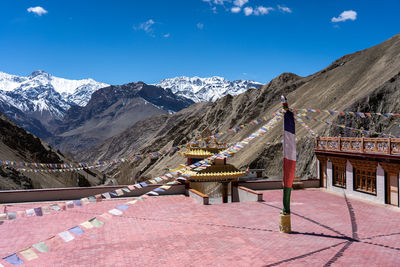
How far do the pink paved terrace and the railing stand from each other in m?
2.58

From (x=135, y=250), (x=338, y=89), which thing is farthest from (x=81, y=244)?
(x=338, y=89)

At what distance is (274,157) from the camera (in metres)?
40.2

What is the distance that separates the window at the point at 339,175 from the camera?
18703 millimetres

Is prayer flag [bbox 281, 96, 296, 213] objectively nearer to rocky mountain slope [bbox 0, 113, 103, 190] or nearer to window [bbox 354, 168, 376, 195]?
window [bbox 354, 168, 376, 195]

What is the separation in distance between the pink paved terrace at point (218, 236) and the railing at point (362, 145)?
102 inches

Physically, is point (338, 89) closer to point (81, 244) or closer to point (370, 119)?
point (370, 119)

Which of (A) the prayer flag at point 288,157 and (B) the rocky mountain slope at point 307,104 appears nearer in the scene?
(A) the prayer flag at point 288,157

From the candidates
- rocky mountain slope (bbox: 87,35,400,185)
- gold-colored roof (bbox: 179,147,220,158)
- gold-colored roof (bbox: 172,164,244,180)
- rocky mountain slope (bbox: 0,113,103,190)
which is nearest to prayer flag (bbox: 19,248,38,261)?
gold-colored roof (bbox: 172,164,244,180)

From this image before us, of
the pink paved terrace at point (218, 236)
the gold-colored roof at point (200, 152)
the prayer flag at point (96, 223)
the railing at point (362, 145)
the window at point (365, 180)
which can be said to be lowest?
the pink paved terrace at point (218, 236)

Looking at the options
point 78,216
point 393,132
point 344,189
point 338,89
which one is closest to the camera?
point 78,216

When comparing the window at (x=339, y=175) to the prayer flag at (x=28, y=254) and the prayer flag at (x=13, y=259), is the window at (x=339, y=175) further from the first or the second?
the prayer flag at (x=13, y=259)

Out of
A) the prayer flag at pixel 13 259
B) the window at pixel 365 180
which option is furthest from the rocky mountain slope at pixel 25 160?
the window at pixel 365 180

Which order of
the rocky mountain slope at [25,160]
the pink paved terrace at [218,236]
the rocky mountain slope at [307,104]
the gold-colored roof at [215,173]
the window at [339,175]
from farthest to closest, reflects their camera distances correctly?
the rocky mountain slope at [307,104]
the rocky mountain slope at [25,160]
the window at [339,175]
the gold-colored roof at [215,173]
the pink paved terrace at [218,236]

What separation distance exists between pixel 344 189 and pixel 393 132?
14.4 metres
